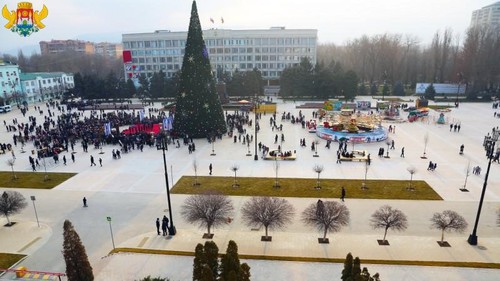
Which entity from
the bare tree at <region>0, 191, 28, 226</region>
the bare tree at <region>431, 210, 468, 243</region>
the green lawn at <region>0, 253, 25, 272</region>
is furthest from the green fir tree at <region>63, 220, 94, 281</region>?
the bare tree at <region>431, 210, 468, 243</region>

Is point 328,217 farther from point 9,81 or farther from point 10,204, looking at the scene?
point 9,81

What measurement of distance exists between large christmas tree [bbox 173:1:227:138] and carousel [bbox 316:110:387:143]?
1304cm

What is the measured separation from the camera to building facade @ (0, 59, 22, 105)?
69.8m

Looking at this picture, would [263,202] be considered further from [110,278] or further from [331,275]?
[110,278]

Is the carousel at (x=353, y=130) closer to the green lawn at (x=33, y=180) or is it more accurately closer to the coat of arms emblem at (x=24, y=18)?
the green lawn at (x=33, y=180)

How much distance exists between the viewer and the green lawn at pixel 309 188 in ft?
72.1

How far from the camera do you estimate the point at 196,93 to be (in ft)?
121

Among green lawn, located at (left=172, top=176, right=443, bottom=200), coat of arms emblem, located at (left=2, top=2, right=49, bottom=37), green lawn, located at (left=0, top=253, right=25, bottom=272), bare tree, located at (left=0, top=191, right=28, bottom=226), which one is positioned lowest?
green lawn, located at (left=0, top=253, right=25, bottom=272)

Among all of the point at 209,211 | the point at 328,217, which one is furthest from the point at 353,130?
the point at 209,211

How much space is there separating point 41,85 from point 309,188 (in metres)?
81.4

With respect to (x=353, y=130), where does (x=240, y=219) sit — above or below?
below

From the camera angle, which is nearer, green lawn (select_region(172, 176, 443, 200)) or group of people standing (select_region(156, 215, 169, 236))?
group of people standing (select_region(156, 215, 169, 236))

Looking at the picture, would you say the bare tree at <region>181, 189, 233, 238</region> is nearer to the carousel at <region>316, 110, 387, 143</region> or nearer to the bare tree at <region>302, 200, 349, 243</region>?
the bare tree at <region>302, 200, 349, 243</region>

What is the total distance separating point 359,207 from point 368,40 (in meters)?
92.2
